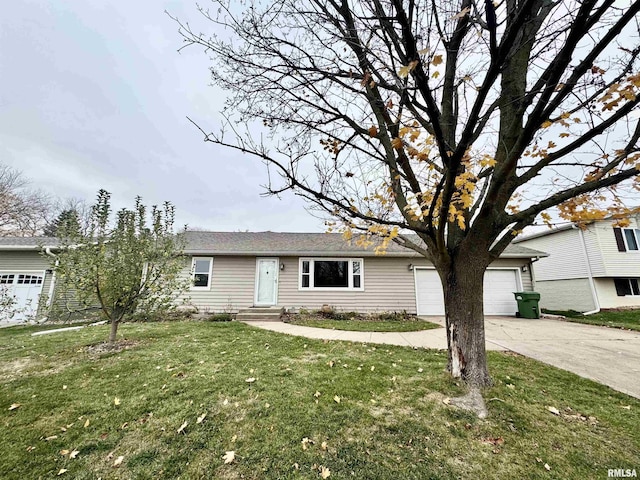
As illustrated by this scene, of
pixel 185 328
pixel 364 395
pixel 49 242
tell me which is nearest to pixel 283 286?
pixel 185 328

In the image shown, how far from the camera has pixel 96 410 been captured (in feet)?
10.5

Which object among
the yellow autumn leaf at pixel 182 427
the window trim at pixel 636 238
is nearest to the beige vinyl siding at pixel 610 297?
the window trim at pixel 636 238

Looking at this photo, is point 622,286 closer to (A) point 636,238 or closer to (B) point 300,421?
(A) point 636,238

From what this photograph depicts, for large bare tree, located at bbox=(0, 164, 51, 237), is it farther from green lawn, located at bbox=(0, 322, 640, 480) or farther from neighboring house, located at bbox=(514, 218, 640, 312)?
neighboring house, located at bbox=(514, 218, 640, 312)

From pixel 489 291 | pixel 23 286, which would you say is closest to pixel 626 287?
pixel 489 291

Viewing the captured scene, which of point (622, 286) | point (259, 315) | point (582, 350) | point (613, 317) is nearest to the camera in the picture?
point (582, 350)

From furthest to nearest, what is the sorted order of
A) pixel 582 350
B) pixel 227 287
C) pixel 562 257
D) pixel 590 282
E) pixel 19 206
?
pixel 19 206
pixel 562 257
pixel 590 282
pixel 227 287
pixel 582 350

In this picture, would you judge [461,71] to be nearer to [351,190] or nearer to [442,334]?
[351,190]

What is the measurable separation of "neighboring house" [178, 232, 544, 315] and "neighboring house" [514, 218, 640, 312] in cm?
505

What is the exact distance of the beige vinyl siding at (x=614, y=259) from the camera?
43.7ft

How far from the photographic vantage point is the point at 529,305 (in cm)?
1064

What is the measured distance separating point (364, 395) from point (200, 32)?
4921 millimetres

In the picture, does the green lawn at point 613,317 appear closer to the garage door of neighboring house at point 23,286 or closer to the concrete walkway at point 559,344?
the concrete walkway at point 559,344

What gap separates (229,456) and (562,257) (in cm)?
1943
